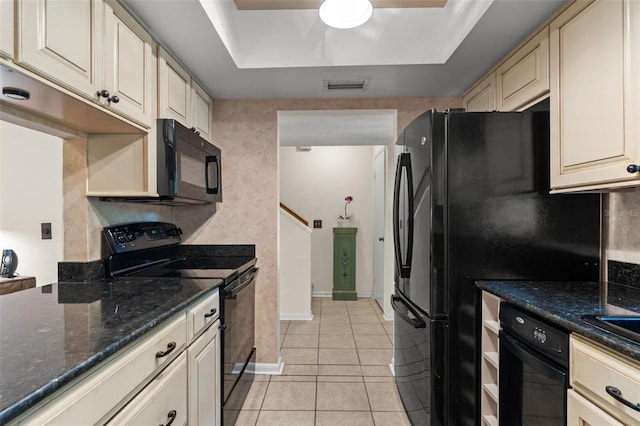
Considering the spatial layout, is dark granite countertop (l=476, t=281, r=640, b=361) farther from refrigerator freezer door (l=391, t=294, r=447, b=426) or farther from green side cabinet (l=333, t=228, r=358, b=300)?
green side cabinet (l=333, t=228, r=358, b=300)

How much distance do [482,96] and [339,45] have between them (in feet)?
3.50

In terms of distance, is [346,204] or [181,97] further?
[346,204]

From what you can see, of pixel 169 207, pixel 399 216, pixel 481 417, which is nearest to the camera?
pixel 481 417

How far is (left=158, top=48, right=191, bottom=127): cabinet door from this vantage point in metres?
1.69

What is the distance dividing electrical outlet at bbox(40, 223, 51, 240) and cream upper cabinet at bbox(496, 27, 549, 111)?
8.91 ft

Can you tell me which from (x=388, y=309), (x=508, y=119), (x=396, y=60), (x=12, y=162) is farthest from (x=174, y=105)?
(x=388, y=309)

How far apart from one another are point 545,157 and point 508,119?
0.27m

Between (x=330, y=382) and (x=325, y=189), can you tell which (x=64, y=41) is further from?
(x=325, y=189)

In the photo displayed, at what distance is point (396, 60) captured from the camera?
193 cm

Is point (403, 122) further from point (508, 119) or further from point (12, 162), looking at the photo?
point (12, 162)

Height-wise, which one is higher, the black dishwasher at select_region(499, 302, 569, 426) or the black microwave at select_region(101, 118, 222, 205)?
the black microwave at select_region(101, 118, 222, 205)

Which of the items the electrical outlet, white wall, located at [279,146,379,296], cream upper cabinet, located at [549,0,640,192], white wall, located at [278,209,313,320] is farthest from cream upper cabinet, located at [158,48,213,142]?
white wall, located at [279,146,379,296]

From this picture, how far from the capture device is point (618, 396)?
0.84m

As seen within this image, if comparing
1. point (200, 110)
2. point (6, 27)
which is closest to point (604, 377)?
point (6, 27)
